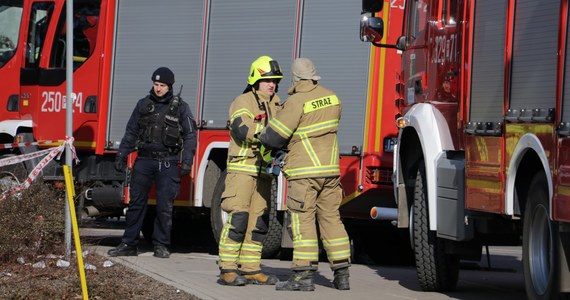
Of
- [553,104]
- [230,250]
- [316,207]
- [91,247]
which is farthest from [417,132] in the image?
[91,247]

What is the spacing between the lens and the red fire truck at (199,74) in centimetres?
1198

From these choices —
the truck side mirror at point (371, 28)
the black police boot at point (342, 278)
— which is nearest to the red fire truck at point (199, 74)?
the truck side mirror at point (371, 28)

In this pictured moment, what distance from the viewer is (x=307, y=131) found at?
958 centimetres

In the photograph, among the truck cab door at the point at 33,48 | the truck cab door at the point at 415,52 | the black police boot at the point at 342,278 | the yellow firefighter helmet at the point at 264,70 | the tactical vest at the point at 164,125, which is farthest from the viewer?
the truck cab door at the point at 33,48

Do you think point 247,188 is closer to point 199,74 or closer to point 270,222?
point 270,222

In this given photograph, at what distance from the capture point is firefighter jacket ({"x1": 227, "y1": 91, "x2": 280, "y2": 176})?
9.97 meters

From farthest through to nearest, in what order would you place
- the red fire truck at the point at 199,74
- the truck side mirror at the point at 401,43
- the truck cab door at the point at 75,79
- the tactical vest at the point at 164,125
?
the truck cab door at the point at 75,79 → the tactical vest at the point at 164,125 → the red fire truck at the point at 199,74 → the truck side mirror at the point at 401,43

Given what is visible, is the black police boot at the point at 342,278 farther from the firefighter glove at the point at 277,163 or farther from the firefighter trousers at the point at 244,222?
the firefighter glove at the point at 277,163

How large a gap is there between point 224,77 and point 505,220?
4929 millimetres

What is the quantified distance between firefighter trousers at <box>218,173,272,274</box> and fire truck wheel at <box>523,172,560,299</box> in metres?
2.51

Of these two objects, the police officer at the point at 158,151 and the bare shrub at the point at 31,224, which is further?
the police officer at the point at 158,151

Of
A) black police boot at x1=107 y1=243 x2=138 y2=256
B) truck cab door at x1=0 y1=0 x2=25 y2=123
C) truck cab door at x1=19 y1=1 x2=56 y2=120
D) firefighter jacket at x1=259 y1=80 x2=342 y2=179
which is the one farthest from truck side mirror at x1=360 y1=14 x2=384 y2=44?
truck cab door at x1=0 y1=0 x2=25 y2=123

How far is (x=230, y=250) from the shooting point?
394 inches

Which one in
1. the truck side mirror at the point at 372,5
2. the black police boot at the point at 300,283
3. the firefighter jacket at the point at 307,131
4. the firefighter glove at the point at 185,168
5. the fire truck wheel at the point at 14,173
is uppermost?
the truck side mirror at the point at 372,5
